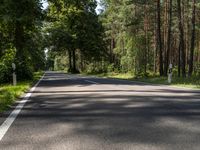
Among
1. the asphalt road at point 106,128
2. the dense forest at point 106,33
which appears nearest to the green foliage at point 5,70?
the dense forest at point 106,33

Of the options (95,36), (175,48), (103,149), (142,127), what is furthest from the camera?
(175,48)

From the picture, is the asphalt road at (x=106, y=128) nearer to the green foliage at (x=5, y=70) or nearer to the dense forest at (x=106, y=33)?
the dense forest at (x=106, y=33)

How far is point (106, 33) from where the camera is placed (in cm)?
7488

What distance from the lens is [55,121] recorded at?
8.88m

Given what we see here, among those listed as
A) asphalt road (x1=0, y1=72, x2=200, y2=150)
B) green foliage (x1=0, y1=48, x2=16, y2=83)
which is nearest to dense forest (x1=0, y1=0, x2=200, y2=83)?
green foliage (x1=0, y1=48, x2=16, y2=83)

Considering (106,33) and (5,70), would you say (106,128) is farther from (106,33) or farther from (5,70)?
(106,33)

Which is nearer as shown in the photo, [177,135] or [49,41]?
[177,135]

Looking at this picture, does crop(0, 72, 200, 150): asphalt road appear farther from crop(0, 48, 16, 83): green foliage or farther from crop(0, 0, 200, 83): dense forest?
crop(0, 48, 16, 83): green foliage

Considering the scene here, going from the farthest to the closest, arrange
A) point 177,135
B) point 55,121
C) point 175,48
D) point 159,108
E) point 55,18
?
point 175,48 < point 55,18 < point 159,108 < point 55,121 < point 177,135

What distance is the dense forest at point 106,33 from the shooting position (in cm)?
3167

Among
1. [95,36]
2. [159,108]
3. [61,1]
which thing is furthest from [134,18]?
[159,108]

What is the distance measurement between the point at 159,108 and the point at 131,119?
210cm

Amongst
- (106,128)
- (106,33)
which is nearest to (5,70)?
(106,128)

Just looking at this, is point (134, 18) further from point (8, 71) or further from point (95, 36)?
point (8, 71)
